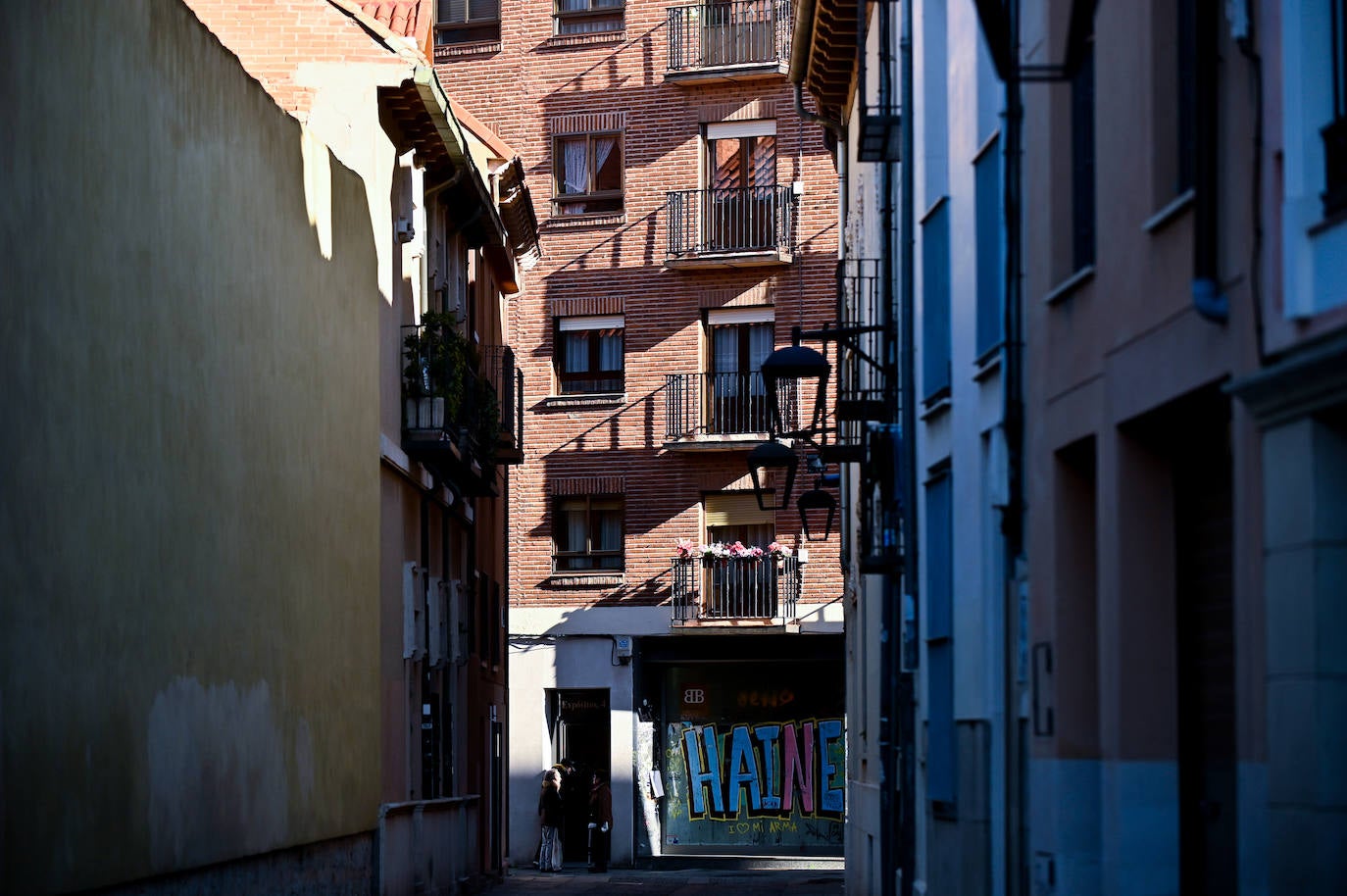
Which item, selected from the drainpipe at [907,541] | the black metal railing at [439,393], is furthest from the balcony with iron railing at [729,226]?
the drainpipe at [907,541]

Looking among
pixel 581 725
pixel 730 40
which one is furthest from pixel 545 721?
pixel 730 40

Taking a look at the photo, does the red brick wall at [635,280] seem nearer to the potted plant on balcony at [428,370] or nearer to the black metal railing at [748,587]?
the black metal railing at [748,587]

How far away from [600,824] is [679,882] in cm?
467

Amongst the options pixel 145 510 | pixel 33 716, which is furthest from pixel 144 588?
pixel 33 716

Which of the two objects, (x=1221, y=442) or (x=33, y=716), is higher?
(x=1221, y=442)

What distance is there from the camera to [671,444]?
121 ft

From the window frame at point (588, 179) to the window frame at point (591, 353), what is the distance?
6.68 feet

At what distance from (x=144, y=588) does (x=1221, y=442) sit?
6.93 metres

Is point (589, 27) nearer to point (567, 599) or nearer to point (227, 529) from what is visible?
point (567, 599)

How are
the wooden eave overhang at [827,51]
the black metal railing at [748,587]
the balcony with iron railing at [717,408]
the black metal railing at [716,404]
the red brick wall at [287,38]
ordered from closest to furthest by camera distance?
the red brick wall at [287,38]
the wooden eave overhang at [827,51]
the black metal railing at [748,587]
the balcony with iron railing at [717,408]
the black metal railing at [716,404]

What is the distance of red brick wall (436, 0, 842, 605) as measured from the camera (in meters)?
37.0

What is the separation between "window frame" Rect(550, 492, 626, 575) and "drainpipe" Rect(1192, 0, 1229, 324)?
2910 cm

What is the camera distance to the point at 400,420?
76.5ft

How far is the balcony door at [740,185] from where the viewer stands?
1464 inches
